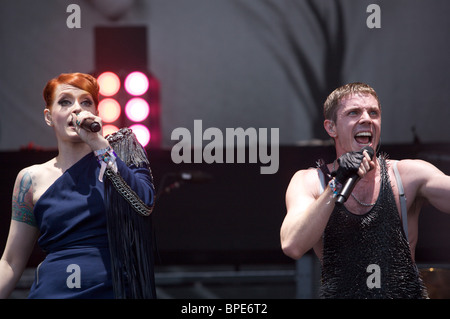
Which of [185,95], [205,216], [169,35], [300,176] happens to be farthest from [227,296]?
[300,176]

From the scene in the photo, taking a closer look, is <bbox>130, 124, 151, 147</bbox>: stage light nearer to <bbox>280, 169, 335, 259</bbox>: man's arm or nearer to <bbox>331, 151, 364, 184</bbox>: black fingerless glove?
<bbox>280, 169, 335, 259</bbox>: man's arm

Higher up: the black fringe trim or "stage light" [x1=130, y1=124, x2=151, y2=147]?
"stage light" [x1=130, y1=124, x2=151, y2=147]

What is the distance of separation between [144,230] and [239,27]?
4307 mm

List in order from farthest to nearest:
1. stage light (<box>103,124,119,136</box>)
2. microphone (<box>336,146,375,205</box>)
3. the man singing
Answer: stage light (<box>103,124,119,136</box>) → the man singing → microphone (<box>336,146,375,205</box>)

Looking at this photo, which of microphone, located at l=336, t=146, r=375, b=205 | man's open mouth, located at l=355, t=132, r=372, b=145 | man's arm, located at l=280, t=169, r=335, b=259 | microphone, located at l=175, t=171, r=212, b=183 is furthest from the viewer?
microphone, located at l=175, t=171, r=212, b=183

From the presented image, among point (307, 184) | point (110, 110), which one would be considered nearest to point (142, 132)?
point (110, 110)

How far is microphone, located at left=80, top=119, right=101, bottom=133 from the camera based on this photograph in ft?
8.70

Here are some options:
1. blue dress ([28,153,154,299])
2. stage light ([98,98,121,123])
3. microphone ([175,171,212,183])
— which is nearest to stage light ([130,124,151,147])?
stage light ([98,98,121,123])

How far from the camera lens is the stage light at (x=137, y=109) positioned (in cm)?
583

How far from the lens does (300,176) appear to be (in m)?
3.03

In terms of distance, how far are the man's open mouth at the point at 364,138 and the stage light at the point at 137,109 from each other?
3.21m

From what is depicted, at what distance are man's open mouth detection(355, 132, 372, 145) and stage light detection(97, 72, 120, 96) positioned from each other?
331 centimetres

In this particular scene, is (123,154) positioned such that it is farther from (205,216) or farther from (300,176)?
(205,216)

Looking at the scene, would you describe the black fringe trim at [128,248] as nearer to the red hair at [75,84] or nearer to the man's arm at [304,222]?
the red hair at [75,84]
